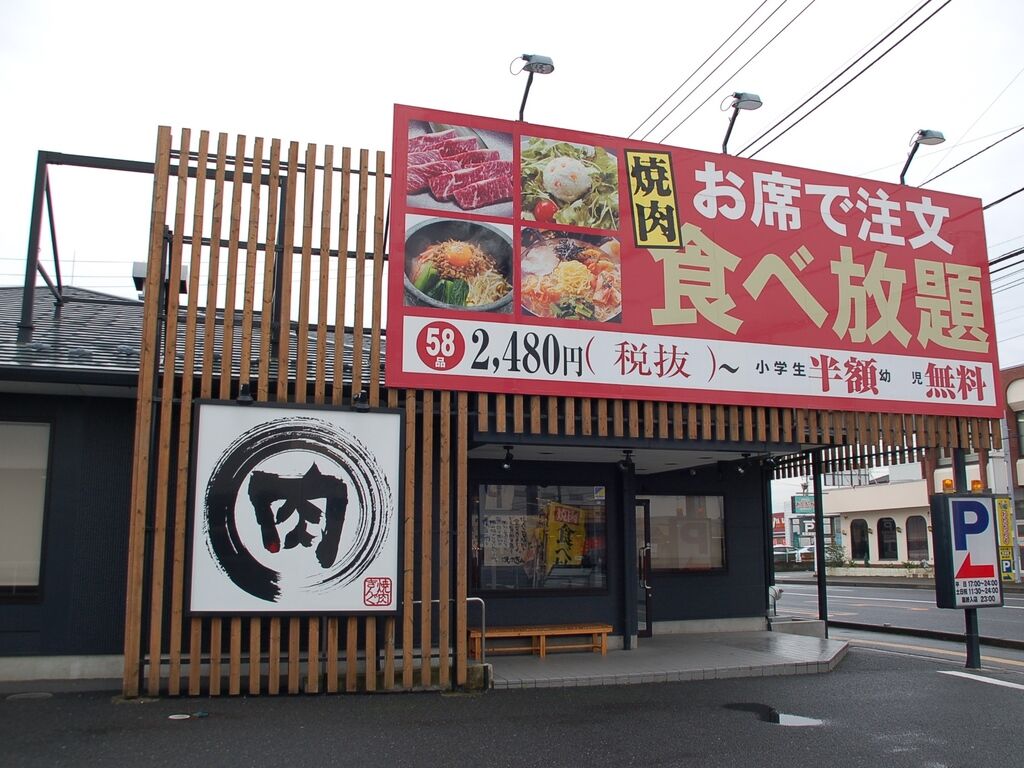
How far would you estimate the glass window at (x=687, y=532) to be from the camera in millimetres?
14250

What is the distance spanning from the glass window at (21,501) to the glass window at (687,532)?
29.3 feet

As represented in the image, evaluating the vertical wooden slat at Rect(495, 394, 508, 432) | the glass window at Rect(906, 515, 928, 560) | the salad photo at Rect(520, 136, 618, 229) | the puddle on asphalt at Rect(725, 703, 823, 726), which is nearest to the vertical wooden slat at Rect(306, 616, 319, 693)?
the vertical wooden slat at Rect(495, 394, 508, 432)

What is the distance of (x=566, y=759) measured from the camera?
6.98m

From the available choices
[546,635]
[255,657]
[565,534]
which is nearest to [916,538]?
[565,534]

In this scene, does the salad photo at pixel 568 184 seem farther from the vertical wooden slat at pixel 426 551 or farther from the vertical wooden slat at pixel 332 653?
A: the vertical wooden slat at pixel 332 653

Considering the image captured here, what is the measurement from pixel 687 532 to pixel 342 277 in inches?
304

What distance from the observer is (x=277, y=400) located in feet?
31.2

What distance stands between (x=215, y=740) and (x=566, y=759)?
2.99 metres

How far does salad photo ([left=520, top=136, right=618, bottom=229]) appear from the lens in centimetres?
1059

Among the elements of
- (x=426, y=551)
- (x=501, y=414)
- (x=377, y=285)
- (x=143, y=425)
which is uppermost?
(x=377, y=285)

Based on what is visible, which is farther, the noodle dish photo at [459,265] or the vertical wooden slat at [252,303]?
the noodle dish photo at [459,265]

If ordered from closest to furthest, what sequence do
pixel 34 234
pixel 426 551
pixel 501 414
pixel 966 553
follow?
1. pixel 426 551
2. pixel 501 414
3. pixel 34 234
4. pixel 966 553

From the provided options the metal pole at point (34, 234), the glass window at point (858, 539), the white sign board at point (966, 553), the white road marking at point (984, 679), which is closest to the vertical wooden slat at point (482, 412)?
the metal pole at point (34, 234)

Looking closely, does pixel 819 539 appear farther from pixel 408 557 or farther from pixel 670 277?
pixel 408 557
